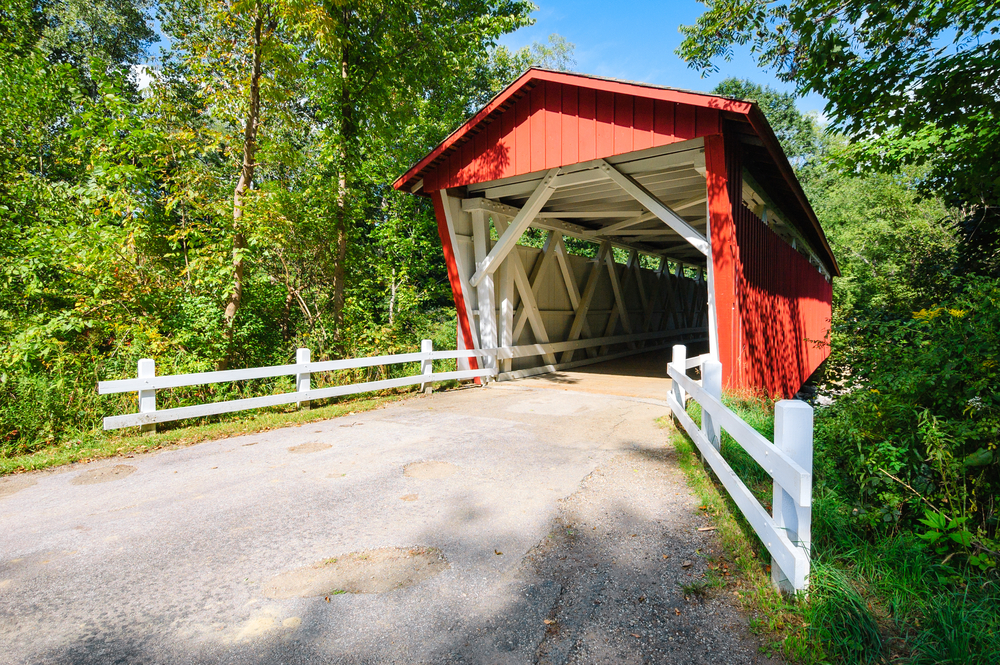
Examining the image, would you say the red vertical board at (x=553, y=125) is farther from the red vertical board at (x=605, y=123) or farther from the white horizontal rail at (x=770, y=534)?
the white horizontal rail at (x=770, y=534)

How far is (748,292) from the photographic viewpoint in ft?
25.1

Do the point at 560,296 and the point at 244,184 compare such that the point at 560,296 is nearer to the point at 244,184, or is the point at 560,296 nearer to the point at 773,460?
the point at 244,184

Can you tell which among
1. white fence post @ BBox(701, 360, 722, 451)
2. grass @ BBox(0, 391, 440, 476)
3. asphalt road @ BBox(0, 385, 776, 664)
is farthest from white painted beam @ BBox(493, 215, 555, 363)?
white fence post @ BBox(701, 360, 722, 451)

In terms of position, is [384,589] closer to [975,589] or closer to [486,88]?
[975,589]

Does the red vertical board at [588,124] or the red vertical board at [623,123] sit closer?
the red vertical board at [623,123]

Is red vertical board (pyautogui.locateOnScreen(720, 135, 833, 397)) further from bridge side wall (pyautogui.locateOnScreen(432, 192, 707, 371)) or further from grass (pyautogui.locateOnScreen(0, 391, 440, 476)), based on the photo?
grass (pyautogui.locateOnScreen(0, 391, 440, 476))

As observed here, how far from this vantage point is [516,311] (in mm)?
11461

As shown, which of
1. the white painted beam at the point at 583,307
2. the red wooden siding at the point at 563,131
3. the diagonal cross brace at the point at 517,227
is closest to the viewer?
the red wooden siding at the point at 563,131

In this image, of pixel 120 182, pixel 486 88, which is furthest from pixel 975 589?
pixel 486 88

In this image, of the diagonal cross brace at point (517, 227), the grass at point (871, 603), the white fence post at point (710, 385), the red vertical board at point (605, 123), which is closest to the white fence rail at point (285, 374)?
the diagonal cross brace at point (517, 227)

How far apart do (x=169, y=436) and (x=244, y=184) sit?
467 centimetres

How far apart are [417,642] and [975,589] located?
232cm

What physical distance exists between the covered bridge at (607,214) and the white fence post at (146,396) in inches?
214

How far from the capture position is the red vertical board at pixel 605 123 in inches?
305
